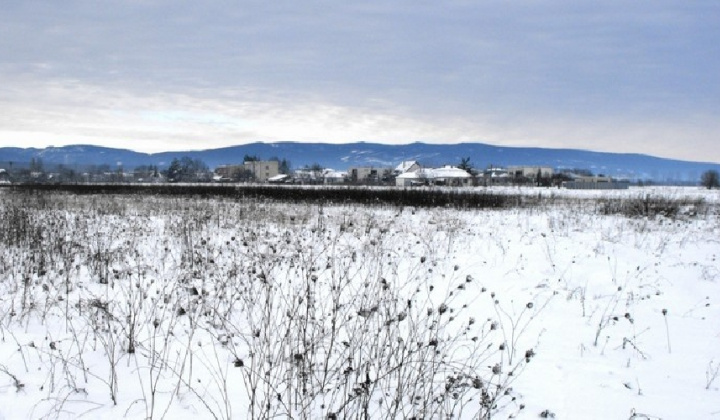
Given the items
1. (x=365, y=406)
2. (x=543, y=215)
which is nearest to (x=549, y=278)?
(x=365, y=406)

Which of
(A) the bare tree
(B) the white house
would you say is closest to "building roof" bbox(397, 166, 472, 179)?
(B) the white house

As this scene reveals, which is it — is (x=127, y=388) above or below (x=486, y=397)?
below

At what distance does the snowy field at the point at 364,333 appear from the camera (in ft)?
12.2

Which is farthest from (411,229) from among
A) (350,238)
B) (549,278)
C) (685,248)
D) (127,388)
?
(127,388)

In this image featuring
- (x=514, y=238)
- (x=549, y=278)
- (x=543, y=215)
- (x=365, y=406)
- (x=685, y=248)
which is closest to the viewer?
(x=365, y=406)

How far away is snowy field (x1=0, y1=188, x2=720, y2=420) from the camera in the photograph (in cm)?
372

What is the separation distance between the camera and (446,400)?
3703 millimetres

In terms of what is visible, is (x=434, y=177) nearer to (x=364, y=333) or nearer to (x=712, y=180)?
(x=712, y=180)

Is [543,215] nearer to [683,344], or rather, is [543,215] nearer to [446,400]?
[683,344]

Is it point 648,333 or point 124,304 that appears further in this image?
point 124,304

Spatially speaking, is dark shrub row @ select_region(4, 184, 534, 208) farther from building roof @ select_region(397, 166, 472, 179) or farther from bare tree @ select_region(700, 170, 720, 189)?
bare tree @ select_region(700, 170, 720, 189)

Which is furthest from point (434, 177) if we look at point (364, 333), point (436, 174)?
point (364, 333)

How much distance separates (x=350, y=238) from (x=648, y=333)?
22.7ft

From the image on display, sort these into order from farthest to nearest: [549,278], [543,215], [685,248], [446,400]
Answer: [543,215] → [685,248] → [549,278] → [446,400]
